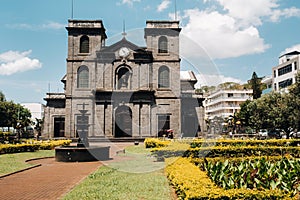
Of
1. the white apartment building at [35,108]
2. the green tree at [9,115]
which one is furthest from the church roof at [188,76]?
the white apartment building at [35,108]

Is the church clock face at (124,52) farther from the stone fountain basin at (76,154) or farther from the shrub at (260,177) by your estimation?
the shrub at (260,177)

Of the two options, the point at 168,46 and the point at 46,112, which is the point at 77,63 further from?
the point at 168,46

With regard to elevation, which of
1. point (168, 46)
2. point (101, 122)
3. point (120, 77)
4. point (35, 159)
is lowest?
point (35, 159)

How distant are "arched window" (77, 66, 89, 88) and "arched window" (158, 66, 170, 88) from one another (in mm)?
9490

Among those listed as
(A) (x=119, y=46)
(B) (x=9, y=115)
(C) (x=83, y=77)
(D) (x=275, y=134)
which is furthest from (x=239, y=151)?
(B) (x=9, y=115)

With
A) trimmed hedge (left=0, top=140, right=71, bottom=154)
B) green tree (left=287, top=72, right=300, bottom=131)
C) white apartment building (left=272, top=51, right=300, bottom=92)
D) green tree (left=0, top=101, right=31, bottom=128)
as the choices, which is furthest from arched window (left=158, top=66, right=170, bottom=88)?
green tree (left=0, top=101, right=31, bottom=128)

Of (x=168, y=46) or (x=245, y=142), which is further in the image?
(x=168, y=46)

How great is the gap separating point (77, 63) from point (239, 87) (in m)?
69.9

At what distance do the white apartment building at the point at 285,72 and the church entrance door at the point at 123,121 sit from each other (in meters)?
26.3

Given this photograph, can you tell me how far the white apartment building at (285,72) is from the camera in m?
50.4

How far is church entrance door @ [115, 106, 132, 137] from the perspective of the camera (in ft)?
132

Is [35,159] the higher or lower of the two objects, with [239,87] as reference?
lower

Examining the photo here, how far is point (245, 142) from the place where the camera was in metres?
18.5

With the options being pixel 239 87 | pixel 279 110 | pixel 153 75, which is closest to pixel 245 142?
pixel 279 110
